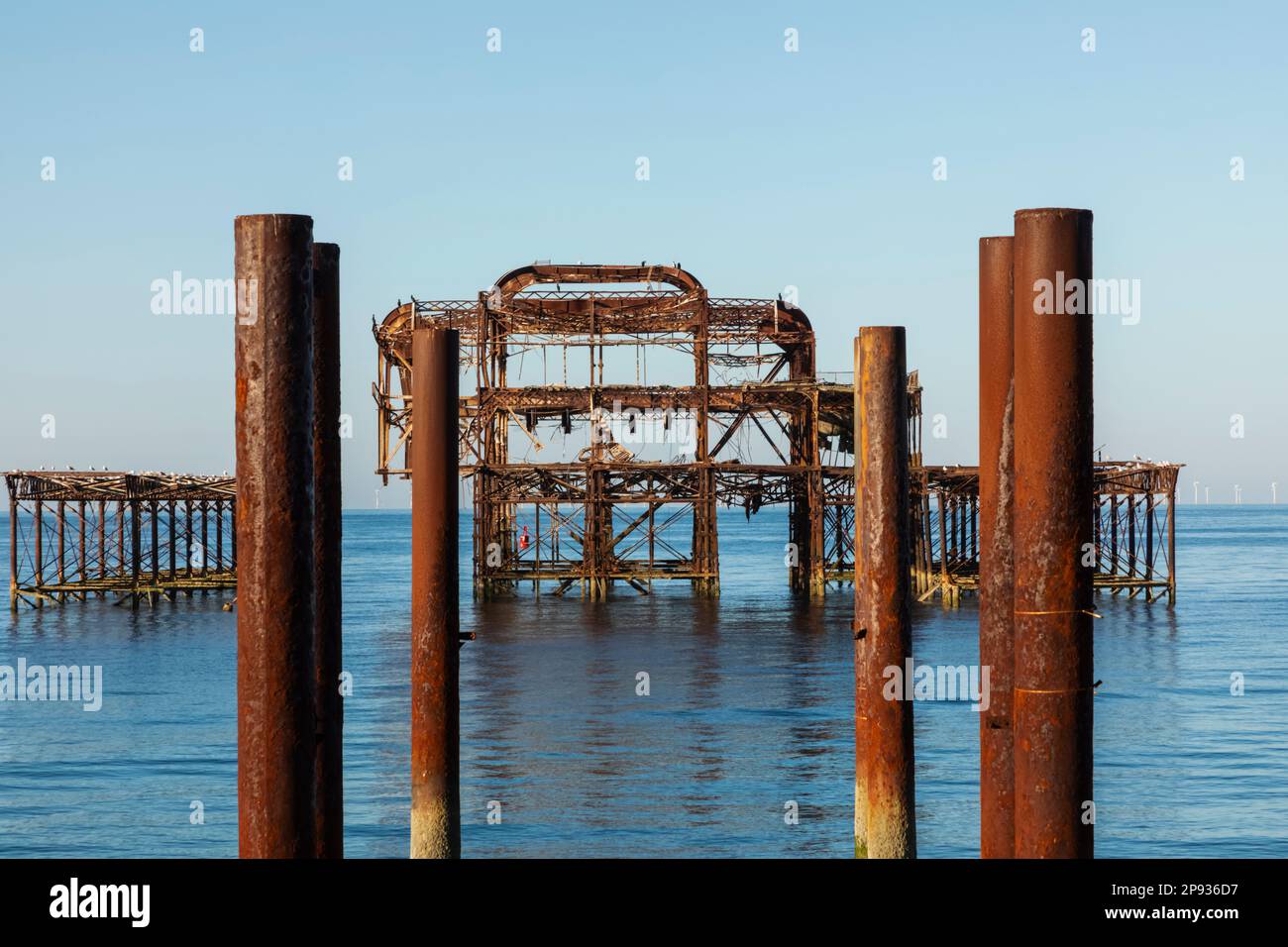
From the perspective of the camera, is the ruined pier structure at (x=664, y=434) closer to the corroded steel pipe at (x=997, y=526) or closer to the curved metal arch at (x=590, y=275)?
the curved metal arch at (x=590, y=275)

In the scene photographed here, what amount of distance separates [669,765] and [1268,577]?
240ft

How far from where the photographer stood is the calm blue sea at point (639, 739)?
21062 millimetres

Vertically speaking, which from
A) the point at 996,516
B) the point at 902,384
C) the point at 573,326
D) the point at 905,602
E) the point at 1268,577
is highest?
the point at 573,326

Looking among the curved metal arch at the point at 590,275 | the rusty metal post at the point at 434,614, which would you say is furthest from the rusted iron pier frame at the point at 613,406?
the rusty metal post at the point at 434,614

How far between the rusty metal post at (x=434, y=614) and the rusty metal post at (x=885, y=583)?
3.18 m

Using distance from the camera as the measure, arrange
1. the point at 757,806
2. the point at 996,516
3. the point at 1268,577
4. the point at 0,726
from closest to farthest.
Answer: the point at 996,516 → the point at 757,806 → the point at 0,726 → the point at 1268,577

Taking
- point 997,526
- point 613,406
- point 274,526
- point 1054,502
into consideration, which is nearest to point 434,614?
point 997,526

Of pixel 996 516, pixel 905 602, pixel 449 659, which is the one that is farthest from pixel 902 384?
pixel 449 659

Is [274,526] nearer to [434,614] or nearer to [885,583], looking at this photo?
[434,614]

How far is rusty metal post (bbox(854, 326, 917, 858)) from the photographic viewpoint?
1186 cm
